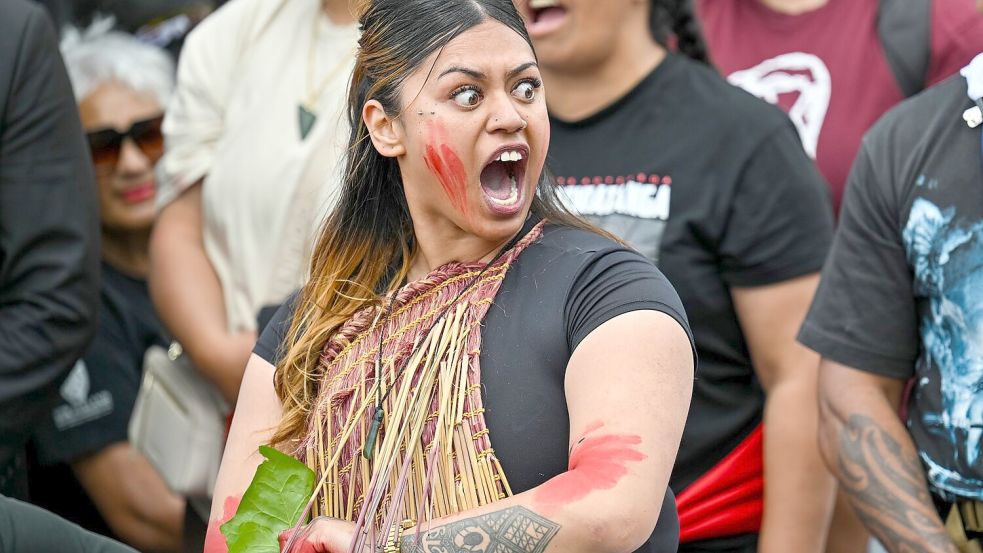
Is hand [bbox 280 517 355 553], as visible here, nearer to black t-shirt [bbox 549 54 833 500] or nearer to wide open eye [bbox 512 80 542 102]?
wide open eye [bbox 512 80 542 102]

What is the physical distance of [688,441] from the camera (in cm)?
296

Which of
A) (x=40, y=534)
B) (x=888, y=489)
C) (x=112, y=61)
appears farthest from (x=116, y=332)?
(x=888, y=489)

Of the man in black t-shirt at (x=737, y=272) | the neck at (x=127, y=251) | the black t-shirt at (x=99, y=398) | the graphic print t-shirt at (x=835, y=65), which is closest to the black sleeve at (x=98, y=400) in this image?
the black t-shirt at (x=99, y=398)

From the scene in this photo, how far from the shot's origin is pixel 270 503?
219 cm

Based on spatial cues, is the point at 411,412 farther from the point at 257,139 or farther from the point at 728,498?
the point at 257,139

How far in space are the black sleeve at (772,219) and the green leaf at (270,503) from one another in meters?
1.18

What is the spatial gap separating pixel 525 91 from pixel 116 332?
2.46m

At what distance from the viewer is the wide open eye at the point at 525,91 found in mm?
2215

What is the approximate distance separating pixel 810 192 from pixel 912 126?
0.26 metres

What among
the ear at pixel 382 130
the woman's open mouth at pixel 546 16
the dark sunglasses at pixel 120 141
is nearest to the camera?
the ear at pixel 382 130

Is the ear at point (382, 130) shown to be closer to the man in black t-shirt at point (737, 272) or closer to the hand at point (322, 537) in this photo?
the hand at point (322, 537)

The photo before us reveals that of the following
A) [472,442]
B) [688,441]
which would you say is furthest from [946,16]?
[472,442]

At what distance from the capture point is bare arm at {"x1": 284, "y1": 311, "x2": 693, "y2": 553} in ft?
6.38

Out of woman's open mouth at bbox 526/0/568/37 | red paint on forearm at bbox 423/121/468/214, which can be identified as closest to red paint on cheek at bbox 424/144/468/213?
red paint on forearm at bbox 423/121/468/214
